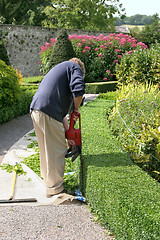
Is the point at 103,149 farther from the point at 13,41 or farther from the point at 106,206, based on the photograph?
the point at 13,41

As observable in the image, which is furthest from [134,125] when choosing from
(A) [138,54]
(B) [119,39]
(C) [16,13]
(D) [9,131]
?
(C) [16,13]

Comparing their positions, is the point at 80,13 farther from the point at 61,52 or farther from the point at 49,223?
the point at 49,223

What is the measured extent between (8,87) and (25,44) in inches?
447

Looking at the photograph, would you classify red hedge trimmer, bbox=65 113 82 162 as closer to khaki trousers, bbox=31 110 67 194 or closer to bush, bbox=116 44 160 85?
khaki trousers, bbox=31 110 67 194

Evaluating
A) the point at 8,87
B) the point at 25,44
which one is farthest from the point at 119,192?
the point at 25,44

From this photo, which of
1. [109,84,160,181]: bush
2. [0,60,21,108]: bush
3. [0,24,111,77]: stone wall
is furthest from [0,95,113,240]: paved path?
[0,24,111,77]: stone wall

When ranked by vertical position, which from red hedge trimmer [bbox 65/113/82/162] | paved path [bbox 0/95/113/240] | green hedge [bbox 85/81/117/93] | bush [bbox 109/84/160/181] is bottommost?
green hedge [bbox 85/81/117/93]

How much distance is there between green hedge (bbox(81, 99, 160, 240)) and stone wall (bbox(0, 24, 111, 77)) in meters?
14.8

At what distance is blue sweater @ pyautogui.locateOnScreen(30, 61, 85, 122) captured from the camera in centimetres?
328

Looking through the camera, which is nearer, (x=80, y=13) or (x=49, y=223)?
(x=49, y=223)

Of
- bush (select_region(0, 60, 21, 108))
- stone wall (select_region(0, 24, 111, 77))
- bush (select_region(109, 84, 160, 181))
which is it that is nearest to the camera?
bush (select_region(109, 84, 160, 181))

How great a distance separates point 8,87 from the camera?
A: 7.63m

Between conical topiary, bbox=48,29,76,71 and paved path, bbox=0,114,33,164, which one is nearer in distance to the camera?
paved path, bbox=0,114,33,164

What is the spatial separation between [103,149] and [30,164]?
1.31 m
